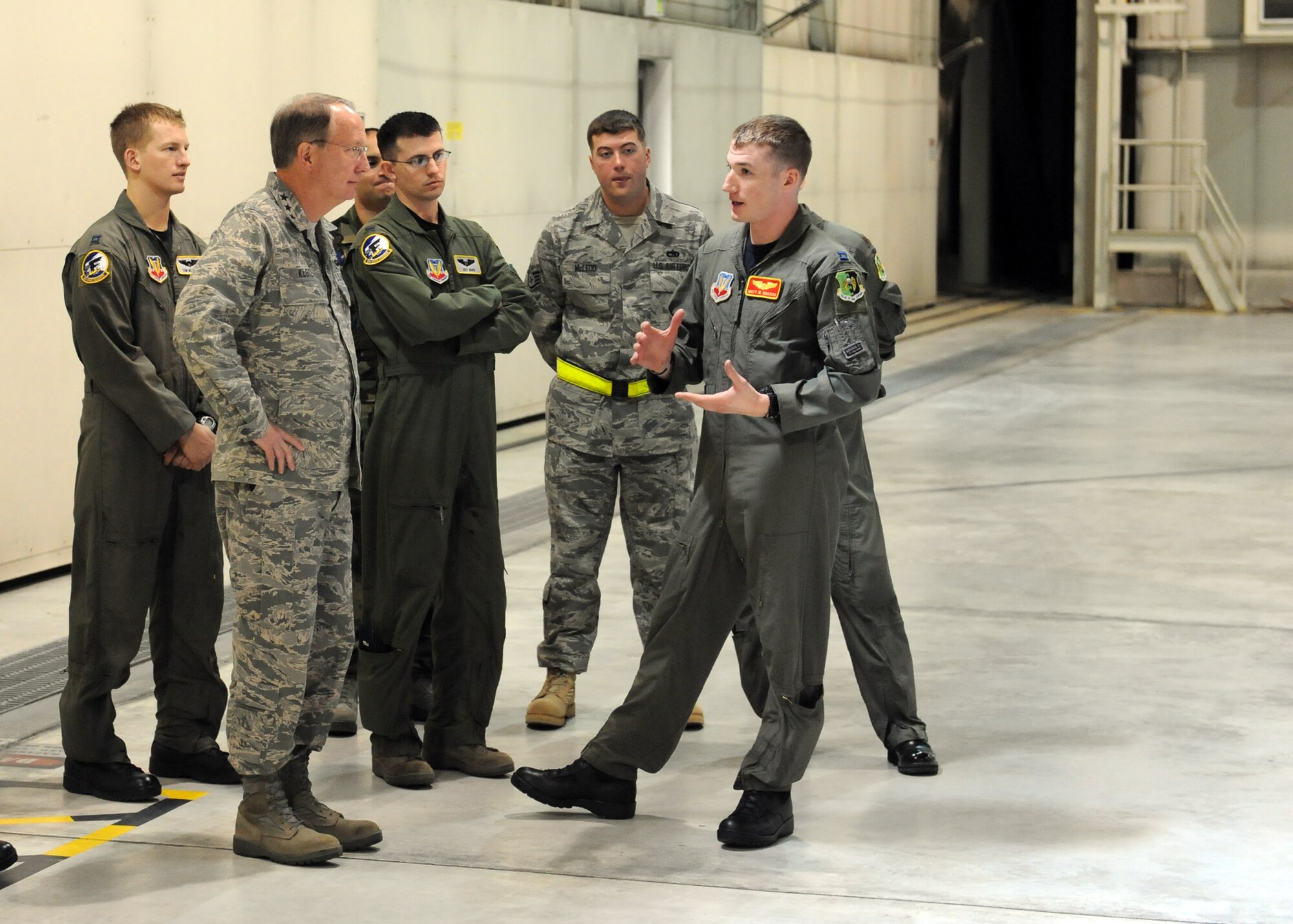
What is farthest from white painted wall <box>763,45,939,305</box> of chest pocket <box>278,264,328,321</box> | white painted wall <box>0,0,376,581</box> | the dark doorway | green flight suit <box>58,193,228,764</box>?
chest pocket <box>278,264,328,321</box>

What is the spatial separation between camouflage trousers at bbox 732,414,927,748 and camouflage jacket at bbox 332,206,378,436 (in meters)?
1.27

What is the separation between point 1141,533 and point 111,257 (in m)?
5.04

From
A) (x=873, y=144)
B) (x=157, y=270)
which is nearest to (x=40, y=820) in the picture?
(x=157, y=270)

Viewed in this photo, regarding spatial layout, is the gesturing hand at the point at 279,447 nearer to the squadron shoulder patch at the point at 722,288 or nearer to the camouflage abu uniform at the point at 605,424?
the squadron shoulder patch at the point at 722,288

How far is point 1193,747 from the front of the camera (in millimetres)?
4691

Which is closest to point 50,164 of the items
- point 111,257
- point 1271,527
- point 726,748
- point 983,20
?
point 111,257

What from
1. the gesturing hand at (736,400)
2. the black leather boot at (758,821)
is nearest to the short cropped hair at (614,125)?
the gesturing hand at (736,400)

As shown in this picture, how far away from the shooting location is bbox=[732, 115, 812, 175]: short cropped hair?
3955mm

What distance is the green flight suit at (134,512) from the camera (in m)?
4.27

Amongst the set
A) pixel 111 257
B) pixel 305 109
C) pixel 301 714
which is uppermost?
pixel 305 109

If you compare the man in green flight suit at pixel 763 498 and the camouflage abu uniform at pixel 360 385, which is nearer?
the man in green flight suit at pixel 763 498

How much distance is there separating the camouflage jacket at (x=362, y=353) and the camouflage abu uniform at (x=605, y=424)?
0.55 metres

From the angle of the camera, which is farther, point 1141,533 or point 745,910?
point 1141,533

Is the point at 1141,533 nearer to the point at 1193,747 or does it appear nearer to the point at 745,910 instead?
the point at 1193,747
